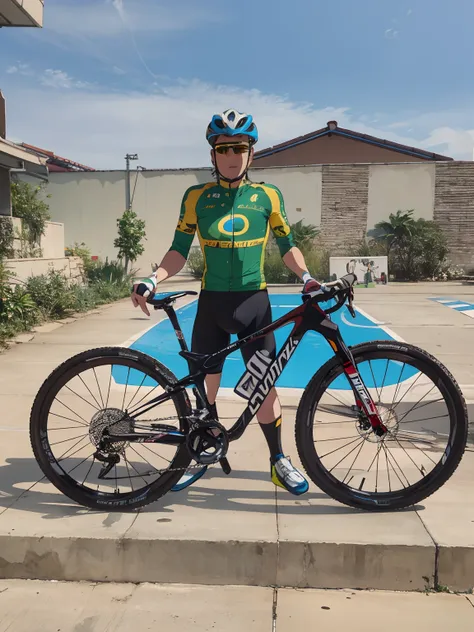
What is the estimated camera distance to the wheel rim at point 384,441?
2650 mm

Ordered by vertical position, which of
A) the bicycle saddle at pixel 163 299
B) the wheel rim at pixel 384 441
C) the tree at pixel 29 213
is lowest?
the wheel rim at pixel 384 441

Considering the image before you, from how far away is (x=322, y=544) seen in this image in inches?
92.8

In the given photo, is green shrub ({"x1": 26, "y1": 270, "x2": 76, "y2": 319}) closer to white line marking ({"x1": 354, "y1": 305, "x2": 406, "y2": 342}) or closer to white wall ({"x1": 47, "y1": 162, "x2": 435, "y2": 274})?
white line marking ({"x1": 354, "y1": 305, "x2": 406, "y2": 342})

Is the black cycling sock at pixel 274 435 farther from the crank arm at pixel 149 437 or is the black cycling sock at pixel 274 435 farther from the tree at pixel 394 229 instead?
the tree at pixel 394 229

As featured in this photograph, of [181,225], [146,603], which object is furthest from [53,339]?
[146,603]

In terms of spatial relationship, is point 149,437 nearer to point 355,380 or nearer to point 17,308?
point 355,380

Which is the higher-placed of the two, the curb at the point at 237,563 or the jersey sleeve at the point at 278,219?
the jersey sleeve at the point at 278,219

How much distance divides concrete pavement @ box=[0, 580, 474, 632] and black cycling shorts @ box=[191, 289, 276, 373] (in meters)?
1.10

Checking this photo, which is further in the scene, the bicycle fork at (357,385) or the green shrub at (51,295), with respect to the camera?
the green shrub at (51,295)

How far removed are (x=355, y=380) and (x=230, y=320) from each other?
2.43 ft

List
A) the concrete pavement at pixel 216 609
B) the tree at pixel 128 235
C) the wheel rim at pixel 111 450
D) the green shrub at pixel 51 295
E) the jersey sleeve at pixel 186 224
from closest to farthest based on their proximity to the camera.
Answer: the concrete pavement at pixel 216 609
the wheel rim at pixel 111 450
the jersey sleeve at pixel 186 224
the green shrub at pixel 51 295
the tree at pixel 128 235

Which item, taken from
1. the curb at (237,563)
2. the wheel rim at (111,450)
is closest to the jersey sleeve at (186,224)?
the wheel rim at (111,450)

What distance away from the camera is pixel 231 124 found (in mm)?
2703

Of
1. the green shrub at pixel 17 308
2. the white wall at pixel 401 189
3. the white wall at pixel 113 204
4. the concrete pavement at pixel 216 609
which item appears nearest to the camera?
the concrete pavement at pixel 216 609
